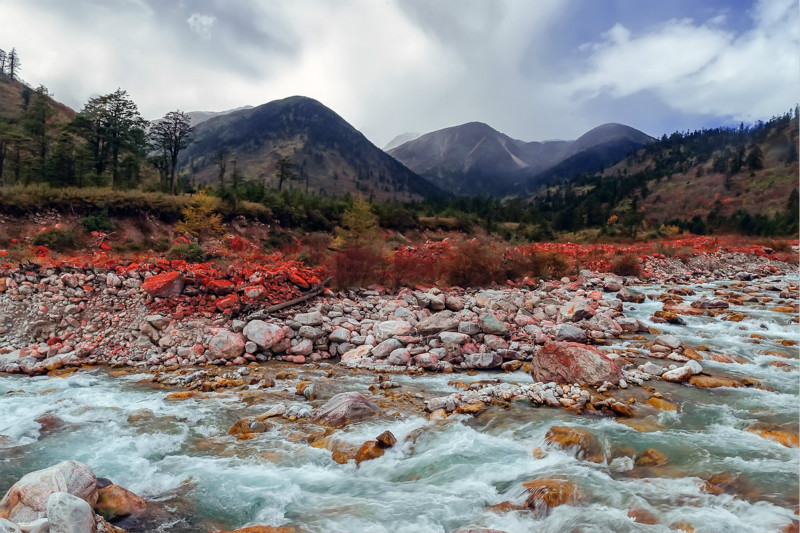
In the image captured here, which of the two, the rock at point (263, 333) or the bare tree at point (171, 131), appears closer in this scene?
the rock at point (263, 333)

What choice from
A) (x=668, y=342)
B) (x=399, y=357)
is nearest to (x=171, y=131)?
(x=399, y=357)

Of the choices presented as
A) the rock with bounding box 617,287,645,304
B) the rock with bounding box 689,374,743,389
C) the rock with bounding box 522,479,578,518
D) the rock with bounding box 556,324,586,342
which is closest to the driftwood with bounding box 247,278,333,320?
the rock with bounding box 556,324,586,342

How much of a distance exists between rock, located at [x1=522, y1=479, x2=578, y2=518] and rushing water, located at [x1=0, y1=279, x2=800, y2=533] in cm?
8

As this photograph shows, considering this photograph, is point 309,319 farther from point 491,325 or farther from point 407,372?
point 491,325

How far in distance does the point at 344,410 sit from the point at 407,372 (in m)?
2.82

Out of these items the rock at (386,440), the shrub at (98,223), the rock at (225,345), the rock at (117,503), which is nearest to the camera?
the rock at (117,503)

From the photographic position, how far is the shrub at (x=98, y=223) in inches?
954

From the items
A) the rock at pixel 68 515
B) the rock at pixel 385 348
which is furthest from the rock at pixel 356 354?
the rock at pixel 68 515

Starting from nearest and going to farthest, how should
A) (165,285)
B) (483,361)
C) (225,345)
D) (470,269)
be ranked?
(483,361) < (225,345) < (165,285) < (470,269)

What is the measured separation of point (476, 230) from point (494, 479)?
45.0 meters

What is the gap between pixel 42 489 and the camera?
383cm

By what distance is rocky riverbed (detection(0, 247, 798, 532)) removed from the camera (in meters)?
5.03

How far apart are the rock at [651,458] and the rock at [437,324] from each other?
5717mm

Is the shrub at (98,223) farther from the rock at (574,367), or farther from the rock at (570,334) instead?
the rock at (574,367)
